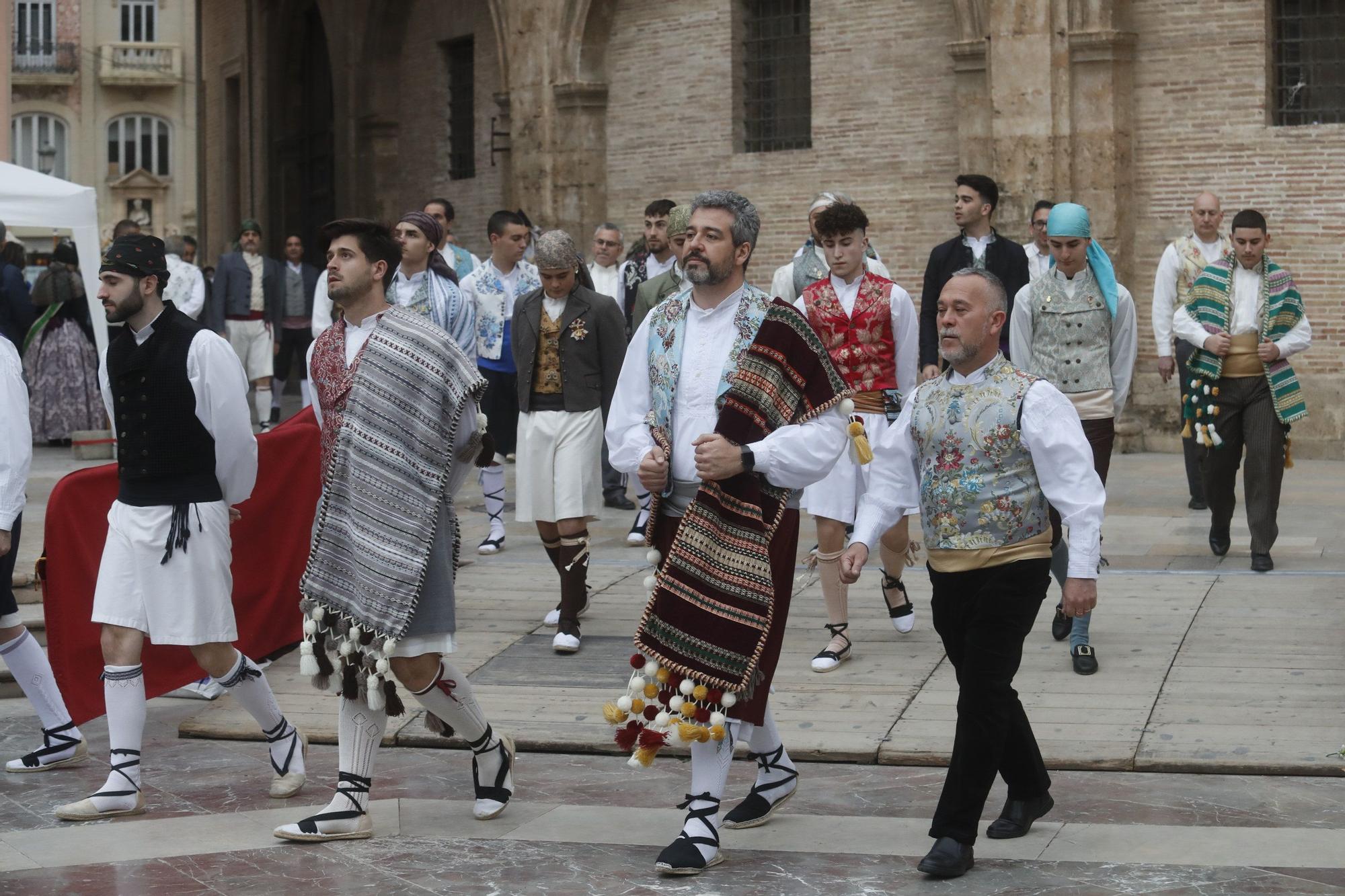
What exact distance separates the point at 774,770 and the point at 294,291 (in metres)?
14.4

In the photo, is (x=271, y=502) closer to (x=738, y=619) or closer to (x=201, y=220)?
(x=738, y=619)

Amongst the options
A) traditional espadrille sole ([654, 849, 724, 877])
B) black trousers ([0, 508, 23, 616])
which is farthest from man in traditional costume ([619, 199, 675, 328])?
traditional espadrille sole ([654, 849, 724, 877])

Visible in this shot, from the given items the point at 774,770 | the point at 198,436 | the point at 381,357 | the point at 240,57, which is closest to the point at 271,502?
Answer: the point at 198,436

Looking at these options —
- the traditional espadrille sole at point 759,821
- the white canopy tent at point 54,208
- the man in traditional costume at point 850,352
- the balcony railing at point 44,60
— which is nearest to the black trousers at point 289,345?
the white canopy tent at point 54,208

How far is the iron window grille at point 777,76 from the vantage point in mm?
18672

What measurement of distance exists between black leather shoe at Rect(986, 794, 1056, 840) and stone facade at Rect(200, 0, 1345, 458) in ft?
35.3

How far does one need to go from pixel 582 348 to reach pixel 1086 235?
2.54m

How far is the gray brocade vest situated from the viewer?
8.38 meters

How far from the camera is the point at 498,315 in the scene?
11.6m

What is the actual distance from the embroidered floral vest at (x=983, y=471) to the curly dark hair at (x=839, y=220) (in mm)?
2655

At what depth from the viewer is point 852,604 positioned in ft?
31.6

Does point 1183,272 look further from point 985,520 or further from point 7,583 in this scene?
point 7,583

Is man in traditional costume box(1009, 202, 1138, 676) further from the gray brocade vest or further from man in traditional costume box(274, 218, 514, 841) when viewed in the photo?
man in traditional costume box(274, 218, 514, 841)

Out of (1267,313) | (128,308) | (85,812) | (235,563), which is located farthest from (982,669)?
(1267,313)
